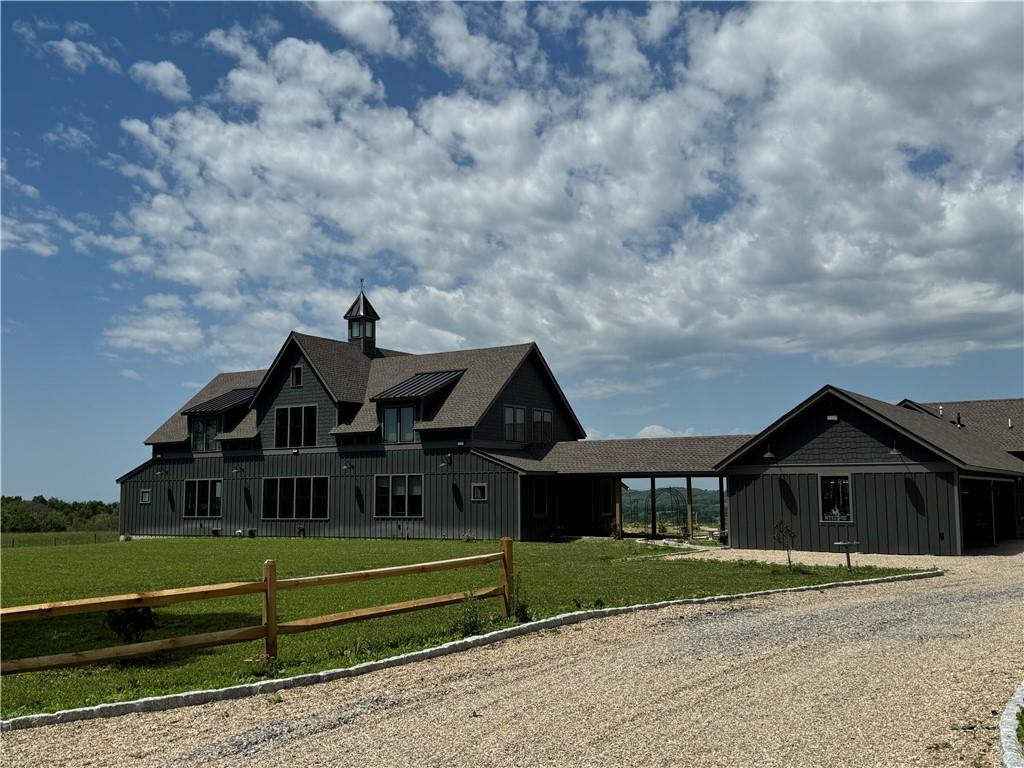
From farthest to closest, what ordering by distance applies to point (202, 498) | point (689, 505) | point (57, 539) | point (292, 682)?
point (202, 498) → point (57, 539) → point (689, 505) → point (292, 682)

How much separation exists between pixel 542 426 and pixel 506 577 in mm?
27024

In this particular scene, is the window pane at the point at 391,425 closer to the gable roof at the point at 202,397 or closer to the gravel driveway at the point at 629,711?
the gable roof at the point at 202,397

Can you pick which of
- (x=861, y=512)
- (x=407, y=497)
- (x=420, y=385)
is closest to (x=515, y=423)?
(x=420, y=385)

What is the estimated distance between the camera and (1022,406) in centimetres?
3866

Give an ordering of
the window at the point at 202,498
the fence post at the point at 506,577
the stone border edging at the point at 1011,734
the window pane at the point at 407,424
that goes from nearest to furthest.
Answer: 1. the stone border edging at the point at 1011,734
2. the fence post at the point at 506,577
3. the window pane at the point at 407,424
4. the window at the point at 202,498

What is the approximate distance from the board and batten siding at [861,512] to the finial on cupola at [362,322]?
2165cm

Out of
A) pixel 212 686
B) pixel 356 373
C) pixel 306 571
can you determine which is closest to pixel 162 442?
pixel 356 373

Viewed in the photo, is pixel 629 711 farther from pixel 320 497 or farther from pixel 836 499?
pixel 320 497

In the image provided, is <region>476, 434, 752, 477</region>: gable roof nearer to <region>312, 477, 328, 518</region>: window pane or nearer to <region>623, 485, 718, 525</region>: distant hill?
<region>623, 485, 718, 525</region>: distant hill

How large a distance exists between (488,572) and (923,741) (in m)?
13.8

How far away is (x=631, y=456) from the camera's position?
35125 millimetres

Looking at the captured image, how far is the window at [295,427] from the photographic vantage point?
40.3 metres

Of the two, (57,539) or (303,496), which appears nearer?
(303,496)

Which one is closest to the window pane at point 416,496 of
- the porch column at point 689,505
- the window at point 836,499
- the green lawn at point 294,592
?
the green lawn at point 294,592
